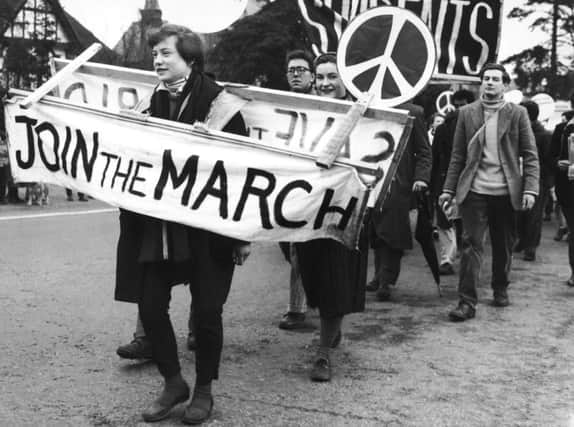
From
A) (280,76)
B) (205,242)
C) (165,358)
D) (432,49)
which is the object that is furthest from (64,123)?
(280,76)

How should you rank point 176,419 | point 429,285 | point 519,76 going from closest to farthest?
point 176,419 → point 429,285 → point 519,76

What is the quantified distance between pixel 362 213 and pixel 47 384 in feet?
6.39

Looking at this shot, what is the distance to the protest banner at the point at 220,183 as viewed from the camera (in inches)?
162

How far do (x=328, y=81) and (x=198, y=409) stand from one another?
2267mm

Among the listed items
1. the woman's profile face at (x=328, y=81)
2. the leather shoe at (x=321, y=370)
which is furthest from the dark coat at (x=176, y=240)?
the woman's profile face at (x=328, y=81)

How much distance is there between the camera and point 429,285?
7.94m

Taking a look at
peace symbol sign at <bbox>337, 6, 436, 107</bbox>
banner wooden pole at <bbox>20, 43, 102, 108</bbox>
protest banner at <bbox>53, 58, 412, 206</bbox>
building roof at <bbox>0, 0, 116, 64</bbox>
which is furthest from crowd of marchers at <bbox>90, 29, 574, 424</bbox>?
building roof at <bbox>0, 0, 116, 64</bbox>

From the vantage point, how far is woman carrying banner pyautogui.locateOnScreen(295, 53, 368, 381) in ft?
15.9

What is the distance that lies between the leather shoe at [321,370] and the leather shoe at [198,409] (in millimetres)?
827

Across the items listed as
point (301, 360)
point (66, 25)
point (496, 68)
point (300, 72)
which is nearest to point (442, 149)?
point (496, 68)

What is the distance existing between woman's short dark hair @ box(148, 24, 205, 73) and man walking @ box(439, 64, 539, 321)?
297 cm

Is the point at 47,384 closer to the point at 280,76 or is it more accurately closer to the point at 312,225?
the point at 312,225

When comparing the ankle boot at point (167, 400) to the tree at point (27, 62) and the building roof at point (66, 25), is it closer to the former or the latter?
the building roof at point (66, 25)

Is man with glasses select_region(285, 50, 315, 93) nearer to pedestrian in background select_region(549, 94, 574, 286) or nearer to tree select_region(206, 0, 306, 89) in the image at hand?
pedestrian in background select_region(549, 94, 574, 286)
